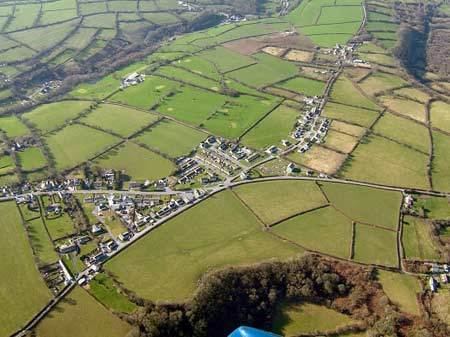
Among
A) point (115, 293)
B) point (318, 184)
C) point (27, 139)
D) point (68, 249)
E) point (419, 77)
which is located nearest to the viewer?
point (115, 293)

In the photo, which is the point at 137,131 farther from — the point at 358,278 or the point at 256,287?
the point at 358,278

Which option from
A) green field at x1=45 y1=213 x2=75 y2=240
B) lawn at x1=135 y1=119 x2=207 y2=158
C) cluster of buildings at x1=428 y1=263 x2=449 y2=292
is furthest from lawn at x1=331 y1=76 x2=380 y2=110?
green field at x1=45 y1=213 x2=75 y2=240

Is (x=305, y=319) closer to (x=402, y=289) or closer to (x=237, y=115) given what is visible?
(x=402, y=289)

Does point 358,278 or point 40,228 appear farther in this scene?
point 40,228

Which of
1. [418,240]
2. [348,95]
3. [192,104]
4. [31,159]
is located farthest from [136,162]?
[348,95]

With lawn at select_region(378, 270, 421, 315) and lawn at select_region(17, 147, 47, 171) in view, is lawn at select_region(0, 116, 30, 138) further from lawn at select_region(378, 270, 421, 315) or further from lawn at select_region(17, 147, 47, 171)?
lawn at select_region(378, 270, 421, 315)

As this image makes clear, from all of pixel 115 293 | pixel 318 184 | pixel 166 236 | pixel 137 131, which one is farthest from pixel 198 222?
pixel 137 131

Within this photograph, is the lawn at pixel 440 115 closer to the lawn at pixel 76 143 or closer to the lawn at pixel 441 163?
the lawn at pixel 441 163
